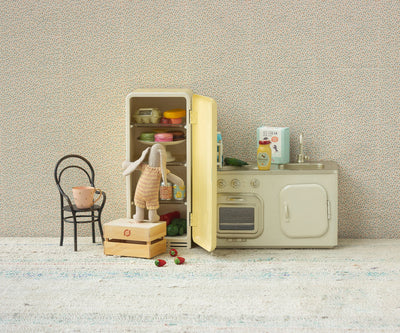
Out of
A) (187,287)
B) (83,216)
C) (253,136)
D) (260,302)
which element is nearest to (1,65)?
(83,216)

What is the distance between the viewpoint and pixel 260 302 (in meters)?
2.75

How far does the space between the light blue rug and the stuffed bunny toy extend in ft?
1.18

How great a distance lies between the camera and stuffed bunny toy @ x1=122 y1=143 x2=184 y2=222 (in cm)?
363

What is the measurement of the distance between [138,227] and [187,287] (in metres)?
0.72

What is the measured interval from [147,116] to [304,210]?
130cm

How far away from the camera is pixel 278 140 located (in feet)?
12.8

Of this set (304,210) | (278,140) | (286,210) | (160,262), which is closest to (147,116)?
(278,140)

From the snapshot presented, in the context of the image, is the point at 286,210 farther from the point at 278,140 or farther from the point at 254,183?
the point at 278,140

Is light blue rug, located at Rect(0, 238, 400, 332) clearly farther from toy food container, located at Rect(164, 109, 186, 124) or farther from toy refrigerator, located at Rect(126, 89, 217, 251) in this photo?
toy food container, located at Rect(164, 109, 186, 124)

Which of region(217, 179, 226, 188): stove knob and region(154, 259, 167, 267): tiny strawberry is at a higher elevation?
region(217, 179, 226, 188): stove knob

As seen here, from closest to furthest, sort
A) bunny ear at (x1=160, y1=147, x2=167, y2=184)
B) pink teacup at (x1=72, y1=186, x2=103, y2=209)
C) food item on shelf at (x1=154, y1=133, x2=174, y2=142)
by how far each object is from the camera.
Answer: bunny ear at (x1=160, y1=147, x2=167, y2=184)
pink teacup at (x1=72, y1=186, x2=103, y2=209)
food item on shelf at (x1=154, y1=133, x2=174, y2=142)

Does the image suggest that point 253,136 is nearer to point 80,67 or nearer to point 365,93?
point 365,93

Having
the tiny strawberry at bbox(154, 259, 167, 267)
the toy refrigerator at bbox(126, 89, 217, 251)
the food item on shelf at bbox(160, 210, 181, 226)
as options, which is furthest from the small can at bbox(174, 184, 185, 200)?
the tiny strawberry at bbox(154, 259, 167, 267)

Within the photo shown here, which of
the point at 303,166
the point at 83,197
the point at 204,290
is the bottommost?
the point at 204,290
